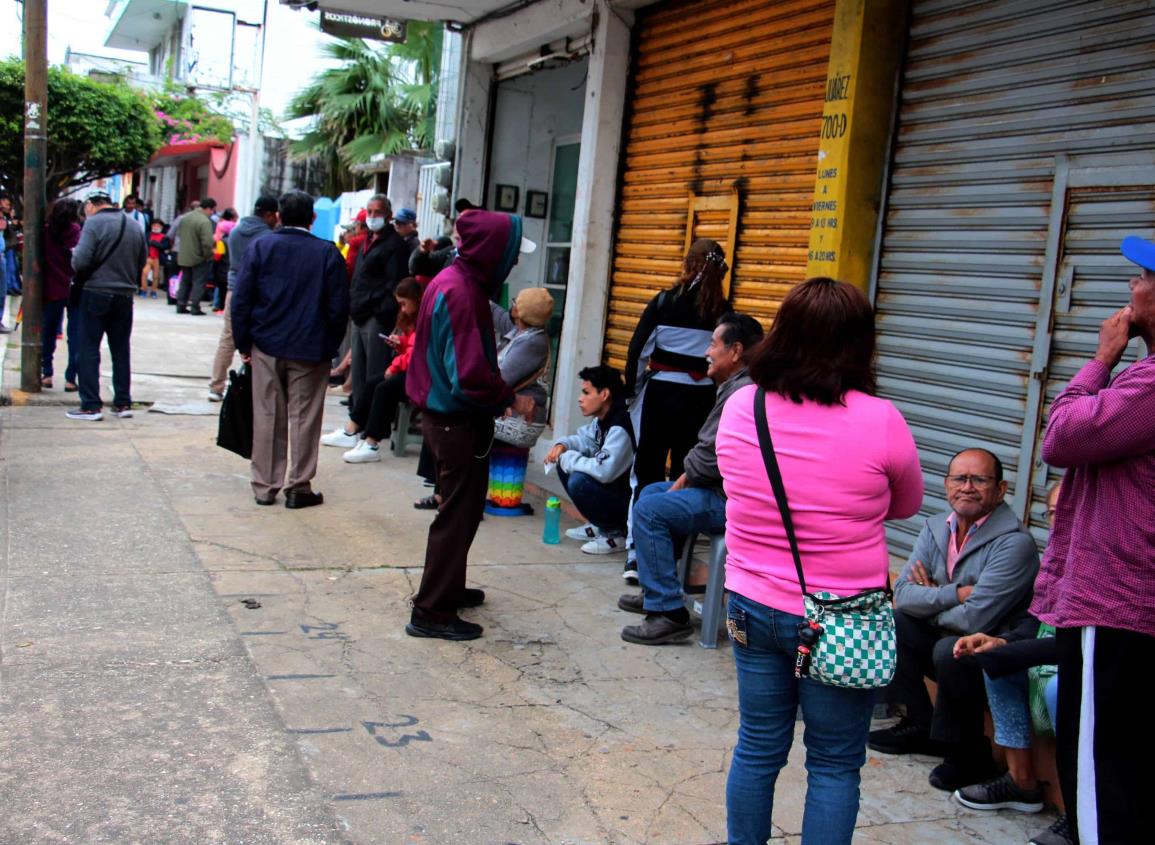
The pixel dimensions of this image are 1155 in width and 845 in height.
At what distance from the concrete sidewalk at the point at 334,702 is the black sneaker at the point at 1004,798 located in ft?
0.26

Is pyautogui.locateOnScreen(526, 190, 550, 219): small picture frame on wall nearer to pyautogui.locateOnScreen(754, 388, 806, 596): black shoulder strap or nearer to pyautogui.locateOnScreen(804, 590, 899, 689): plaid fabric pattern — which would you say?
pyautogui.locateOnScreen(754, 388, 806, 596): black shoulder strap

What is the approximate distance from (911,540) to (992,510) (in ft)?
6.02

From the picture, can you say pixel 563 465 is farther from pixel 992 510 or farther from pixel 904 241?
pixel 992 510

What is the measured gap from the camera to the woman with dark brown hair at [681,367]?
6125mm

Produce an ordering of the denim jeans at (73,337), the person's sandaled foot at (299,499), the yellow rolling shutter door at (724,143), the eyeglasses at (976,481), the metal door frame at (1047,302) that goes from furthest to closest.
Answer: the denim jeans at (73,337) < the person's sandaled foot at (299,499) < the yellow rolling shutter door at (724,143) < the metal door frame at (1047,302) < the eyeglasses at (976,481)

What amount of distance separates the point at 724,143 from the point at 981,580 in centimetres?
408

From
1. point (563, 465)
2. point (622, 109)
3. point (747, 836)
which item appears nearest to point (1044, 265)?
point (563, 465)

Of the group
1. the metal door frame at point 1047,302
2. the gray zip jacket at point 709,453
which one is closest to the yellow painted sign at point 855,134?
the metal door frame at point 1047,302

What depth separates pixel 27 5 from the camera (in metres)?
9.36

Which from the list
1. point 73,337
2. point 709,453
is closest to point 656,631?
point 709,453

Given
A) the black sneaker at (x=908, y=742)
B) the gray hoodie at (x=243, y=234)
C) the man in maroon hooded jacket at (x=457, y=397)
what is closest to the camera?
the black sneaker at (x=908, y=742)

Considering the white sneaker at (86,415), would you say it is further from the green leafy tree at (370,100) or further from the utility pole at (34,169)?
the green leafy tree at (370,100)

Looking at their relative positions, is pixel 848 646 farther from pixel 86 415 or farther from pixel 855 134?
pixel 86 415

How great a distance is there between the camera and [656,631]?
5129 millimetres
